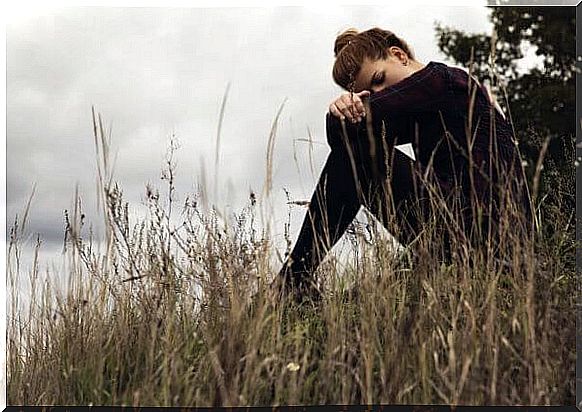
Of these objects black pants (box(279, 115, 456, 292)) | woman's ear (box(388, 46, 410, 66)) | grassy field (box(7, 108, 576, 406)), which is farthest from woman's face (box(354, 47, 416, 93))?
grassy field (box(7, 108, 576, 406))

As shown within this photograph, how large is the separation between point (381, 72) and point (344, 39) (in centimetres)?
17

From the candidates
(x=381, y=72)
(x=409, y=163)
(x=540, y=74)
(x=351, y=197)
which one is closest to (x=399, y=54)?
(x=381, y=72)

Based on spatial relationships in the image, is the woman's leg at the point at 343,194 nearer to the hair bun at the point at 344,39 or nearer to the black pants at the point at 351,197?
the black pants at the point at 351,197

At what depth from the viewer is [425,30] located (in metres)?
2.90

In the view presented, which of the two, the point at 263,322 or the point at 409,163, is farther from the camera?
the point at 409,163

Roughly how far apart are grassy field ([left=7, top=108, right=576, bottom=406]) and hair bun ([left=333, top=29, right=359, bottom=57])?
60 centimetres

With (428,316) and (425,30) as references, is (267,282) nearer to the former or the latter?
(428,316)

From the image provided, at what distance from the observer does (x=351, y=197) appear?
269 cm

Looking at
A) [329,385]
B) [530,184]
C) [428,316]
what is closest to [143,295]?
[329,385]

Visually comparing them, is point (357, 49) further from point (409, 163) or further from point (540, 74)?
point (540, 74)

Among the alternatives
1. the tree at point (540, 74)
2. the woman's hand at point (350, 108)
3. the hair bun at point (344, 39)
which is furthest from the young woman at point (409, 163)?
the tree at point (540, 74)

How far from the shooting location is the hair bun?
9.34ft

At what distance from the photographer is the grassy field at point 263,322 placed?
88.0 inches

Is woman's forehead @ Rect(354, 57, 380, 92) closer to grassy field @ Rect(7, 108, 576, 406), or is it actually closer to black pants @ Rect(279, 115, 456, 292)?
black pants @ Rect(279, 115, 456, 292)
